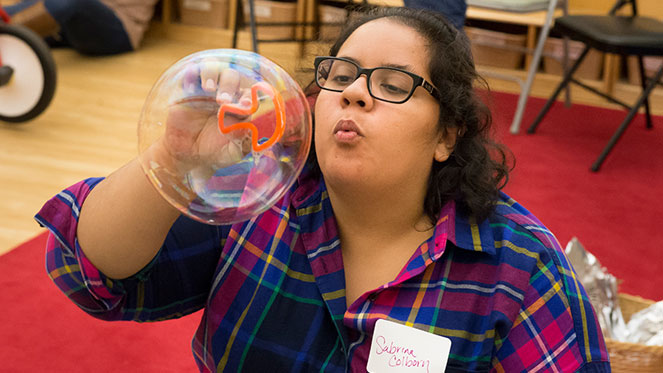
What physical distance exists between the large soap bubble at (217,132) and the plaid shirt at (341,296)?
196 mm

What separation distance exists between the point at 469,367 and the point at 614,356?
0.67m

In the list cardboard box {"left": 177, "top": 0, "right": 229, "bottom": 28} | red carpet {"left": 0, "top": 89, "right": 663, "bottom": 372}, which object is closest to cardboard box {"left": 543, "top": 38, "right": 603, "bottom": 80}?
red carpet {"left": 0, "top": 89, "right": 663, "bottom": 372}

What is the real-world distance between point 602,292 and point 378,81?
3.40 feet

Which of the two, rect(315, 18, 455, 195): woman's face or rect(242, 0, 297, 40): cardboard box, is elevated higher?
rect(315, 18, 455, 195): woman's face

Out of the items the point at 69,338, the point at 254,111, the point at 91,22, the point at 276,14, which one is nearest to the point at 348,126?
the point at 254,111

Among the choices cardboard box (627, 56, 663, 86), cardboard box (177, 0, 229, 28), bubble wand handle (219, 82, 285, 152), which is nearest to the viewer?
bubble wand handle (219, 82, 285, 152)

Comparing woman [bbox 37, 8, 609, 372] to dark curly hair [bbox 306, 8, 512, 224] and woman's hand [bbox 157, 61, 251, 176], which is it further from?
woman's hand [bbox 157, 61, 251, 176]

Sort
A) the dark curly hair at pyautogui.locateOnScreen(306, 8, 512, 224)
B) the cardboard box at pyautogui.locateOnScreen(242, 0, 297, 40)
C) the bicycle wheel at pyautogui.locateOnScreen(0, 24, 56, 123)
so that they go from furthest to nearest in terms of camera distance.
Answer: the cardboard box at pyautogui.locateOnScreen(242, 0, 297, 40) < the bicycle wheel at pyautogui.locateOnScreen(0, 24, 56, 123) < the dark curly hair at pyautogui.locateOnScreen(306, 8, 512, 224)

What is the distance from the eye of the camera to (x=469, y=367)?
964 millimetres

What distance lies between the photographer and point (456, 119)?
1.05 metres

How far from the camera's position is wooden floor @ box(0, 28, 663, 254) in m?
2.50

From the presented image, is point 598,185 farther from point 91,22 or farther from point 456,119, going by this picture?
point 91,22

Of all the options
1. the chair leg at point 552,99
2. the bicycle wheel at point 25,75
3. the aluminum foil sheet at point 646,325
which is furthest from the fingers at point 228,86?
the chair leg at point 552,99

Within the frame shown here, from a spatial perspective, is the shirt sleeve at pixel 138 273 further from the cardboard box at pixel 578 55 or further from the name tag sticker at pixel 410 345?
the cardboard box at pixel 578 55
